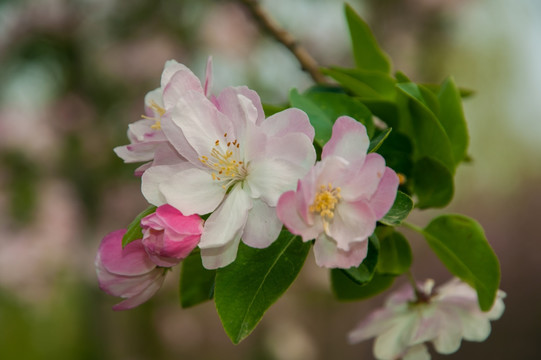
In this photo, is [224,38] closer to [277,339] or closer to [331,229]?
[277,339]

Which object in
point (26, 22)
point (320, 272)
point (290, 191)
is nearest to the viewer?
point (290, 191)

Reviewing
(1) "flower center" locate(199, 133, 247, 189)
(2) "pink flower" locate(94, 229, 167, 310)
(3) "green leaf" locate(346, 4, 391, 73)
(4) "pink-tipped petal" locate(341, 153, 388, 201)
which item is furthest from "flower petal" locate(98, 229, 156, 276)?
(3) "green leaf" locate(346, 4, 391, 73)

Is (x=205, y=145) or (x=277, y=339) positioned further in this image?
(x=277, y=339)

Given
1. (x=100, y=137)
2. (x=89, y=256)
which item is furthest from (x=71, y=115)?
(x=89, y=256)

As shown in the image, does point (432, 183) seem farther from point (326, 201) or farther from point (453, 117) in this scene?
point (326, 201)

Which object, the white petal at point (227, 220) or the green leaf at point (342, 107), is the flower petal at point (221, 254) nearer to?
the white petal at point (227, 220)
